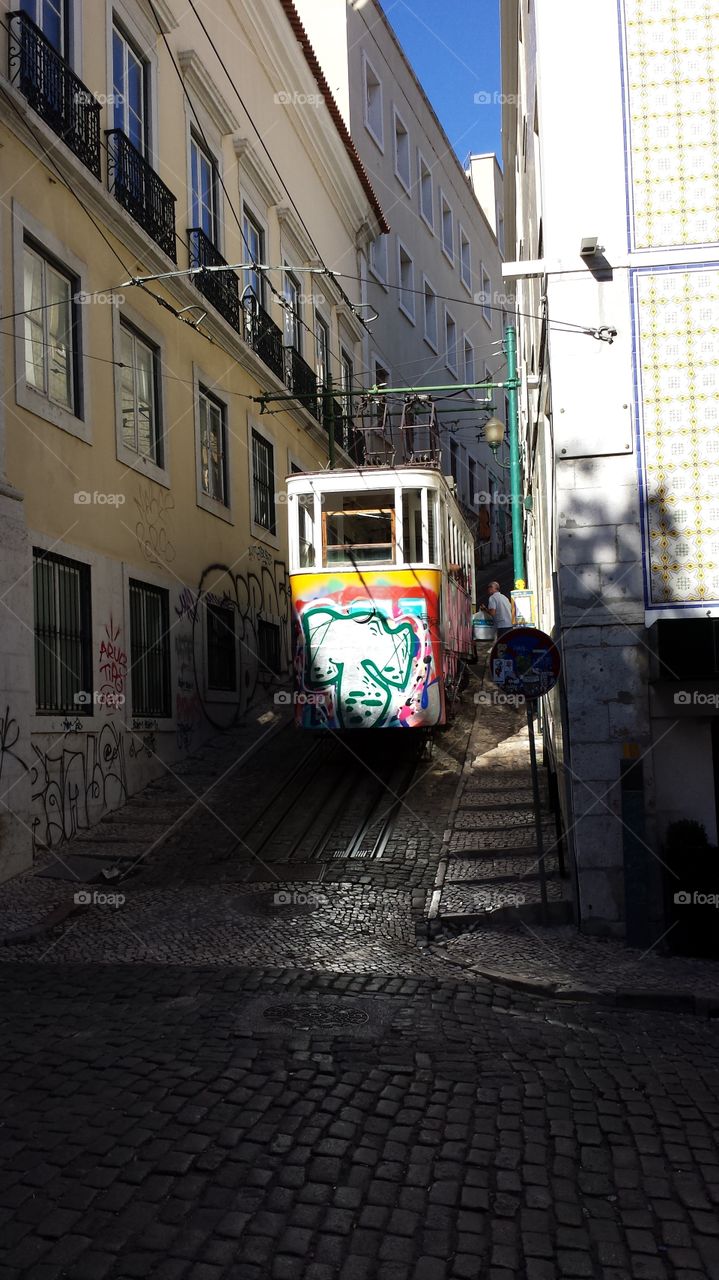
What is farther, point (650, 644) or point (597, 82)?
point (597, 82)

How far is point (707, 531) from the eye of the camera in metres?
8.84

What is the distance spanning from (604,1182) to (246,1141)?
1385 millimetres

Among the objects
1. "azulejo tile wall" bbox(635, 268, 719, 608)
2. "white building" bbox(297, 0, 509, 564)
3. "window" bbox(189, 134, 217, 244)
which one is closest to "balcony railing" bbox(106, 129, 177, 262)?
"window" bbox(189, 134, 217, 244)

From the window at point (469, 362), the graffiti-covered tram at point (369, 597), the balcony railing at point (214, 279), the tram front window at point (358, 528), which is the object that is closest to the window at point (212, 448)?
the balcony railing at point (214, 279)

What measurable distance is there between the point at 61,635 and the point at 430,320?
84.8 feet

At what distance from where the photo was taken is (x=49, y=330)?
11648 millimetres

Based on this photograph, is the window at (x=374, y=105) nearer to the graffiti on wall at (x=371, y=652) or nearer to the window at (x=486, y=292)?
the window at (x=486, y=292)

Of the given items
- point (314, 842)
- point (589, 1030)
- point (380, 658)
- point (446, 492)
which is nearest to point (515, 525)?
point (446, 492)

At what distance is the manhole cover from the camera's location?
6113 millimetres

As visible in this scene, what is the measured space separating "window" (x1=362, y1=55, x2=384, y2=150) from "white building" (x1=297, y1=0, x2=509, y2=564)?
4 cm

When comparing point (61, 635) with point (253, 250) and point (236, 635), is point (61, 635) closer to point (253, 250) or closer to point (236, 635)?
point (236, 635)

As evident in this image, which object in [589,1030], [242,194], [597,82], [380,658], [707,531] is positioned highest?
[242,194]

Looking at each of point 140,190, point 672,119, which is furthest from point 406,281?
point 672,119

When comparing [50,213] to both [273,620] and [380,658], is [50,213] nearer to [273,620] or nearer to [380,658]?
[380,658]
